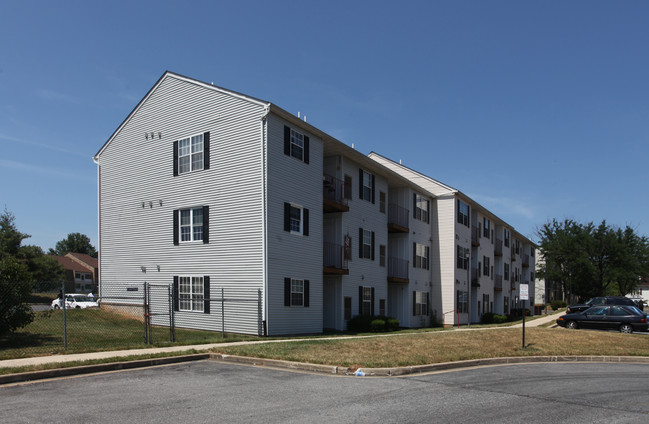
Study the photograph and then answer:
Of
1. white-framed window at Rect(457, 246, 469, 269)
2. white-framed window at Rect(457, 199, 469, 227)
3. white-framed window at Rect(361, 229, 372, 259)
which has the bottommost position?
white-framed window at Rect(457, 246, 469, 269)

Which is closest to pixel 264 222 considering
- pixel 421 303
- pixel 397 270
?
pixel 397 270

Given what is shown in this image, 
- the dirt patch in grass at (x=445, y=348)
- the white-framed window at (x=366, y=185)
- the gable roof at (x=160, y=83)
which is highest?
the gable roof at (x=160, y=83)

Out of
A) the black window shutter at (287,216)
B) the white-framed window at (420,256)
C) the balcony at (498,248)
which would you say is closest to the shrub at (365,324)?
the black window shutter at (287,216)

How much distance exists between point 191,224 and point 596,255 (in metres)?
52.6

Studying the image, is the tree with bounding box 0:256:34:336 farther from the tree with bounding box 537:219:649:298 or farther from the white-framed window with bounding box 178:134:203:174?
the tree with bounding box 537:219:649:298

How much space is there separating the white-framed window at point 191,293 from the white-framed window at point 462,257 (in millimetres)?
21901

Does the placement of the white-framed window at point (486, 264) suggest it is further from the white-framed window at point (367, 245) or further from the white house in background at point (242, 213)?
the white-framed window at point (367, 245)

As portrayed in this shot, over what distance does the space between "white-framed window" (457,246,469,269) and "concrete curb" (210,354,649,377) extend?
22281mm

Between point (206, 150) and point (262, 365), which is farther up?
point (206, 150)

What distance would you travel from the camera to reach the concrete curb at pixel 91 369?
10797 mm

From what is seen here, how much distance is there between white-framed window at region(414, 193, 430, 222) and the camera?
36688 millimetres

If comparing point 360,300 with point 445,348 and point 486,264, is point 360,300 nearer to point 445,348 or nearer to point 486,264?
point 445,348

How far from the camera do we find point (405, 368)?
508 inches

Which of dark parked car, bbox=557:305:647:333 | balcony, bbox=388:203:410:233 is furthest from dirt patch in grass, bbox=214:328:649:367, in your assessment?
balcony, bbox=388:203:410:233
